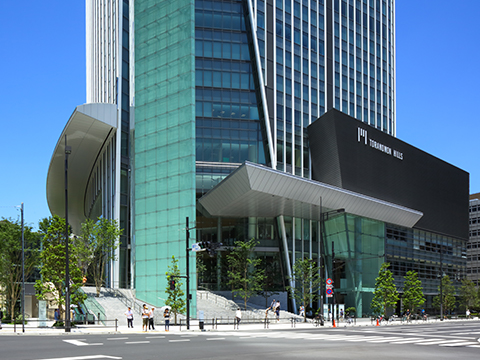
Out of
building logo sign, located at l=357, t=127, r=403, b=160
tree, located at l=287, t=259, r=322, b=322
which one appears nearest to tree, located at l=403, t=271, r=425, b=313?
building logo sign, located at l=357, t=127, r=403, b=160

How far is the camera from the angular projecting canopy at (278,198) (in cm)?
5247

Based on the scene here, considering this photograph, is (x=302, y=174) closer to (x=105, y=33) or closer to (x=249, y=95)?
(x=249, y=95)

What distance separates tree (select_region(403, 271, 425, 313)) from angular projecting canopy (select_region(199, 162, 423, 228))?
27.3ft

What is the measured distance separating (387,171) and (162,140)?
32.0 metres

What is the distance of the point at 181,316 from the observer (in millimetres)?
47219

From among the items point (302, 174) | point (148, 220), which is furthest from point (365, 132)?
point (148, 220)

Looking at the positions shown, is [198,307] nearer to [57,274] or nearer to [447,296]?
[57,274]

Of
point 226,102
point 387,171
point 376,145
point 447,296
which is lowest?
point 447,296

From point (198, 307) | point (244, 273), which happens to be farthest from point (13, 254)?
point (244, 273)

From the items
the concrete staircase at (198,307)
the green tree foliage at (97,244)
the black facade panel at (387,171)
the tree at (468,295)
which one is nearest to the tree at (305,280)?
the concrete staircase at (198,307)

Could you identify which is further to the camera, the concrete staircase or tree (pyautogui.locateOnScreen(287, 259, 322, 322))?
tree (pyautogui.locateOnScreen(287, 259, 322, 322))

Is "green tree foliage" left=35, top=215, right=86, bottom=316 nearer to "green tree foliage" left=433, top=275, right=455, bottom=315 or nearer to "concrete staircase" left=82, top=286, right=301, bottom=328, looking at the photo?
"concrete staircase" left=82, top=286, right=301, bottom=328

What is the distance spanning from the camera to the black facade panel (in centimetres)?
6506

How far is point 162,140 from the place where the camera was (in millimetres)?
56719
